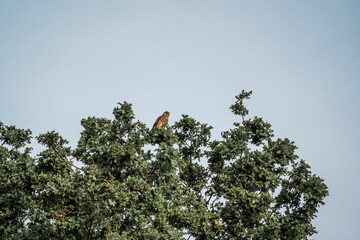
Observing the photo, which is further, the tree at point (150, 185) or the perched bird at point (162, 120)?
the perched bird at point (162, 120)

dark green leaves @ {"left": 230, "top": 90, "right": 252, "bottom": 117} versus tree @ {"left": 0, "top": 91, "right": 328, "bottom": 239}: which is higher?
dark green leaves @ {"left": 230, "top": 90, "right": 252, "bottom": 117}

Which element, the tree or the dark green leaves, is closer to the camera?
the tree

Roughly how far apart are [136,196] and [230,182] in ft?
17.8

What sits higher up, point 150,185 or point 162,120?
point 162,120

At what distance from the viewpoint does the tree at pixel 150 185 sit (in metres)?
12.4

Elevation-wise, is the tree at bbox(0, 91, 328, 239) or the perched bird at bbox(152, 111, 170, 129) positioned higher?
the perched bird at bbox(152, 111, 170, 129)

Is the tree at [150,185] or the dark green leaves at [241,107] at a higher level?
the dark green leaves at [241,107]

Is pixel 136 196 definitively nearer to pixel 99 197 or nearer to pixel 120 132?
pixel 99 197

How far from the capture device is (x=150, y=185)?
14188 millimetres

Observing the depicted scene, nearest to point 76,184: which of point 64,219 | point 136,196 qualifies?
point 64,219

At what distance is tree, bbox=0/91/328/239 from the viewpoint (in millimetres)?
→ 12414

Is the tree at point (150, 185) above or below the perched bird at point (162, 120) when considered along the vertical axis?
below

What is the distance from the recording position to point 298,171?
16.7 m

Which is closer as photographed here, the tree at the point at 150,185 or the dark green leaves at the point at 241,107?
the tree at the point at 150,185
